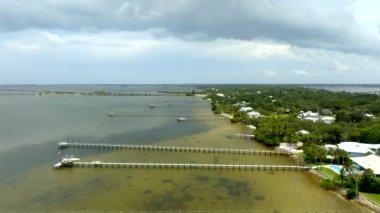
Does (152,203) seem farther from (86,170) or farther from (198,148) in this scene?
(198,148)

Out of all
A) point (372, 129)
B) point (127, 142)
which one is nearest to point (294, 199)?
point (372, 129)

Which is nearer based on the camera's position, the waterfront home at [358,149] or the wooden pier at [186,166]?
the wooden pier at [186,166]

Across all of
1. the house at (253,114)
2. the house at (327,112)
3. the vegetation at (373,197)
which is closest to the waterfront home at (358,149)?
the vegetation at (373,197)

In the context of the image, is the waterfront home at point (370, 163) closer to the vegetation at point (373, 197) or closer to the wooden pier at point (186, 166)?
the vegetation at point (373, 197)

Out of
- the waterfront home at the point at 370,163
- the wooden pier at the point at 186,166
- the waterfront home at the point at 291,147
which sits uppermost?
the waterfront home at the point at 370,163

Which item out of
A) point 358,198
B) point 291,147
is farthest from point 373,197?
point 291,147

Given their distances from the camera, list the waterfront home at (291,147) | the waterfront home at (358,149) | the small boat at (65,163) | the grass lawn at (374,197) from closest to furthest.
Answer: the grass lawn at (374,197) < the small boat at (65,163) < the waterfront home at (358,149) < the waterfront home at (291,147)

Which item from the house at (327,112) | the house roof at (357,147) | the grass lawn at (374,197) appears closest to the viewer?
the grass lawn at (374,197)
